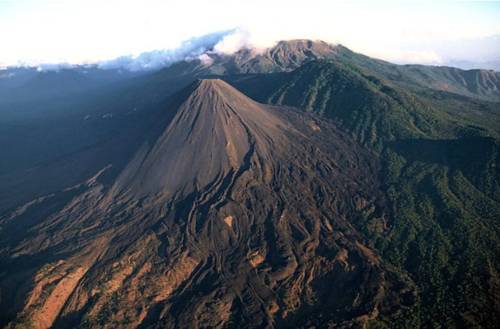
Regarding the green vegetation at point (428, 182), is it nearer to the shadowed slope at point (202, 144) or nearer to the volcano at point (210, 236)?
the volcano at point (210, 236)

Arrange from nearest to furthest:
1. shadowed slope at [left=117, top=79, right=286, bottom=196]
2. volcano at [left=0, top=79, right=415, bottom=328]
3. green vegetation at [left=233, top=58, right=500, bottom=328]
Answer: volcano at [left=0, top=79, right=415, bottom=328], green vegetation at [left=233, top=58, right=500, bottom=328], shadowed slope at [left=117, top=79, right=286, bottom=196]

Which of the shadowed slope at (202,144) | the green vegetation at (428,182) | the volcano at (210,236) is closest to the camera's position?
the volcano at (210,236)

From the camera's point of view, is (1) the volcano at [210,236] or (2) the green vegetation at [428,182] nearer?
(1) the volcano at [210,236]

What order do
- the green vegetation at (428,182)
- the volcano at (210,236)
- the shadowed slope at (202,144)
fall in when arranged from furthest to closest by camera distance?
the shadowed slope at (202,144), the green vegetation at (428,182), the volcano at (210,236)

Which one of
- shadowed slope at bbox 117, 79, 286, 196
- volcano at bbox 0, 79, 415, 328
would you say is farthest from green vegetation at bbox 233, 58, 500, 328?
shadowed slope at bbox 117, 79, 286, 196

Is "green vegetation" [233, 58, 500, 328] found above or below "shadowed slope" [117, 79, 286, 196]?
below

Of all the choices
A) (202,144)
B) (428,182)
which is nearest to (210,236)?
(202,144)

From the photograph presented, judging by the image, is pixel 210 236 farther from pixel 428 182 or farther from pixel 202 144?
pixel 428 182

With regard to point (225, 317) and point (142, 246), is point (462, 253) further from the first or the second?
point (142, 246)

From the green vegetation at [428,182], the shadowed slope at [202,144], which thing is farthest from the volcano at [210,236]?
the green vegetation at [428,182]

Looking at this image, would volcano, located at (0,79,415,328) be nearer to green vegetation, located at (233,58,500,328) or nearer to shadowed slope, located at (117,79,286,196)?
shadowed slope, located at (117,79,286,196)
